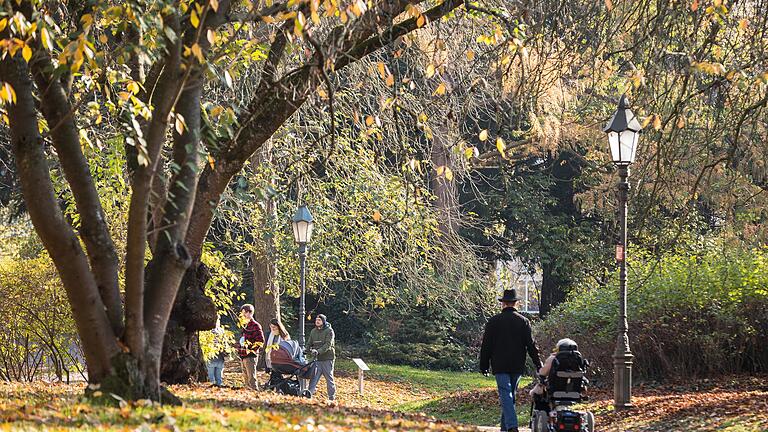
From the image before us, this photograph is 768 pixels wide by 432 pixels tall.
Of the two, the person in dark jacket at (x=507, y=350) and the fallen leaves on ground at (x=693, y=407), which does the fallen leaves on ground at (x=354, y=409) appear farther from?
the person in dark jacket at (x=507, y=350)

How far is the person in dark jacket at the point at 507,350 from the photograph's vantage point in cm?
1246

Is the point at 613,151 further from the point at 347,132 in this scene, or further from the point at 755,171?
the point at 347,132

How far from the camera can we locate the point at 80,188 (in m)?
9.06

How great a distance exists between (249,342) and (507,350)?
25.4 feet

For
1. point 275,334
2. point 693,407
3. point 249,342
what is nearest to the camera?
point 693,407

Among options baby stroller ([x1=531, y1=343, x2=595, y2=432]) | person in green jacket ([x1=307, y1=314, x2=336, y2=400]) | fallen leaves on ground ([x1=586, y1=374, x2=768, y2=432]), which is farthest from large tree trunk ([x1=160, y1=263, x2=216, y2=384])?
person in green jacket ([x1=307, y1=314, x2=336, y2=400])

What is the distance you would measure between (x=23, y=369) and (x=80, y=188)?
14.0 meters

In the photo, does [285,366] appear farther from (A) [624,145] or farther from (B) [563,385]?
(B) [563,385]

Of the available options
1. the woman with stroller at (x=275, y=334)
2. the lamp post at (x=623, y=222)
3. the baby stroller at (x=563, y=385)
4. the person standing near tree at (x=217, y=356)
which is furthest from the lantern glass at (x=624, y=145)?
the person standing near tree at (x=217, y=356)

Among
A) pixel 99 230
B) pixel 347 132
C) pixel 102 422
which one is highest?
pixel 347 132

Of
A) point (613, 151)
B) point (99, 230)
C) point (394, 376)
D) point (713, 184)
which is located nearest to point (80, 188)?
point (99, 230)

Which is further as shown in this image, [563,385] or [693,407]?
[693,407]

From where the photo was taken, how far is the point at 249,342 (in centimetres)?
1927

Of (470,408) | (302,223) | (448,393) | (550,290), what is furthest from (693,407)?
(550,290)
